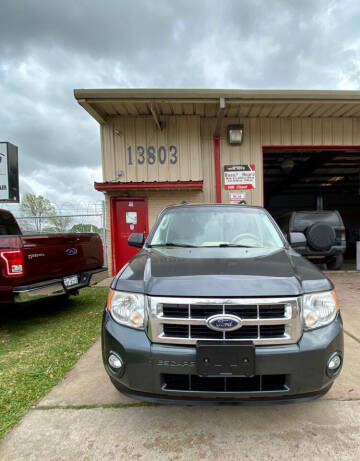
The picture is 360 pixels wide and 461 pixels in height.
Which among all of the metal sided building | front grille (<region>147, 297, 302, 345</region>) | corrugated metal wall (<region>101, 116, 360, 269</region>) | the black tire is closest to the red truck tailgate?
front grille (<region>147, 297, 302, 345</region>)

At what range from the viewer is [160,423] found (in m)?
2.03

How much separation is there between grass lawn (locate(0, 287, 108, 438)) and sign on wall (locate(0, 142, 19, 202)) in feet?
11.6

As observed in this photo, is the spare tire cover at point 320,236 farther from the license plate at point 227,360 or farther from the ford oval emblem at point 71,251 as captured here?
the license plate at point 227,360

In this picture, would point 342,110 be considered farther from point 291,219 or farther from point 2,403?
point 2,403

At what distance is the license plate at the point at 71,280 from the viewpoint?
13.9 feet

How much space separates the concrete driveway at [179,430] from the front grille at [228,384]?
0.45 meters

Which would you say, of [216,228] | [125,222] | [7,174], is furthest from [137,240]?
[7,174]

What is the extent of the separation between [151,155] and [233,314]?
23.3 feet

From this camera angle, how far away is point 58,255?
4160 mm

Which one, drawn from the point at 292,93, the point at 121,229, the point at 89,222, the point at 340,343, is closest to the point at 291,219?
the point at 292,93

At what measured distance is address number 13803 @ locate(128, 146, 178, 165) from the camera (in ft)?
26.7

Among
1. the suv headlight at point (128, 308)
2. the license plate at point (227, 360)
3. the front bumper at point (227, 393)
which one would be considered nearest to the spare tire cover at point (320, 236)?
the front bumper at point (227, 393)

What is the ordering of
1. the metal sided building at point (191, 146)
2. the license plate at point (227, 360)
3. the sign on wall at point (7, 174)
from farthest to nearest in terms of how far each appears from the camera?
the metal sided building at point (191, 146) → the sign on wall at point (7, 174) → the license plate at point (227, 360)

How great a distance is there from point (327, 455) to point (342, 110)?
29.5ft
